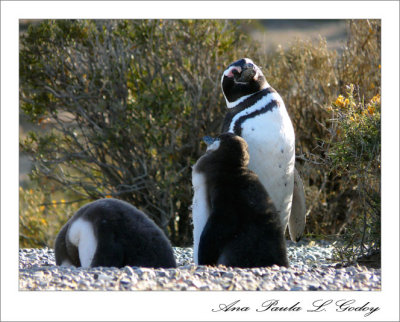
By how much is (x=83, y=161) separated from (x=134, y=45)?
55.3 inches

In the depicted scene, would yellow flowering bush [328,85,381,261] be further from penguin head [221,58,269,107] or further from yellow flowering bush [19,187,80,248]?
yellow flowering bush [19,187,80,248]

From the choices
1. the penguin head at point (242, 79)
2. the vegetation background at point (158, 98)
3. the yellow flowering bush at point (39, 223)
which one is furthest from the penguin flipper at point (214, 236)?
Answer: the yellow flowering bush at point (39, 223)

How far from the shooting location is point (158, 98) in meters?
6.61

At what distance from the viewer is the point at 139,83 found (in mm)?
6941

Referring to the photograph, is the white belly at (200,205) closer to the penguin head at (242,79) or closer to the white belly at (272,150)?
the white belly at (272,150)

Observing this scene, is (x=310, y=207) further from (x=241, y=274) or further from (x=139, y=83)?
(x=241, y=274)

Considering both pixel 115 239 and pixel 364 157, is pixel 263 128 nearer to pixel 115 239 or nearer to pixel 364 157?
pixel 364 157

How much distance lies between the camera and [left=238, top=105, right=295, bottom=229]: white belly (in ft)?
14.8

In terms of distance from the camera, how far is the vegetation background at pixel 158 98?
6742 millimetres

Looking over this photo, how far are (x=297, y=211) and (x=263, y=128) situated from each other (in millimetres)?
900

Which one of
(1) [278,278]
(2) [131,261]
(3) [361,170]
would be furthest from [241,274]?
(3) [361,170]

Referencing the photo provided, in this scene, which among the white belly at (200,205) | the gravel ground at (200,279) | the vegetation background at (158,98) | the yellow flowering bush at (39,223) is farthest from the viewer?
the yellow flowering bush at (39,223)

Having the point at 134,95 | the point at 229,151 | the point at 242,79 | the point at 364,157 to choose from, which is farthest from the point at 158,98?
the point at 364,157

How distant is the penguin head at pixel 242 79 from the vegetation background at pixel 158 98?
1.72 meters
